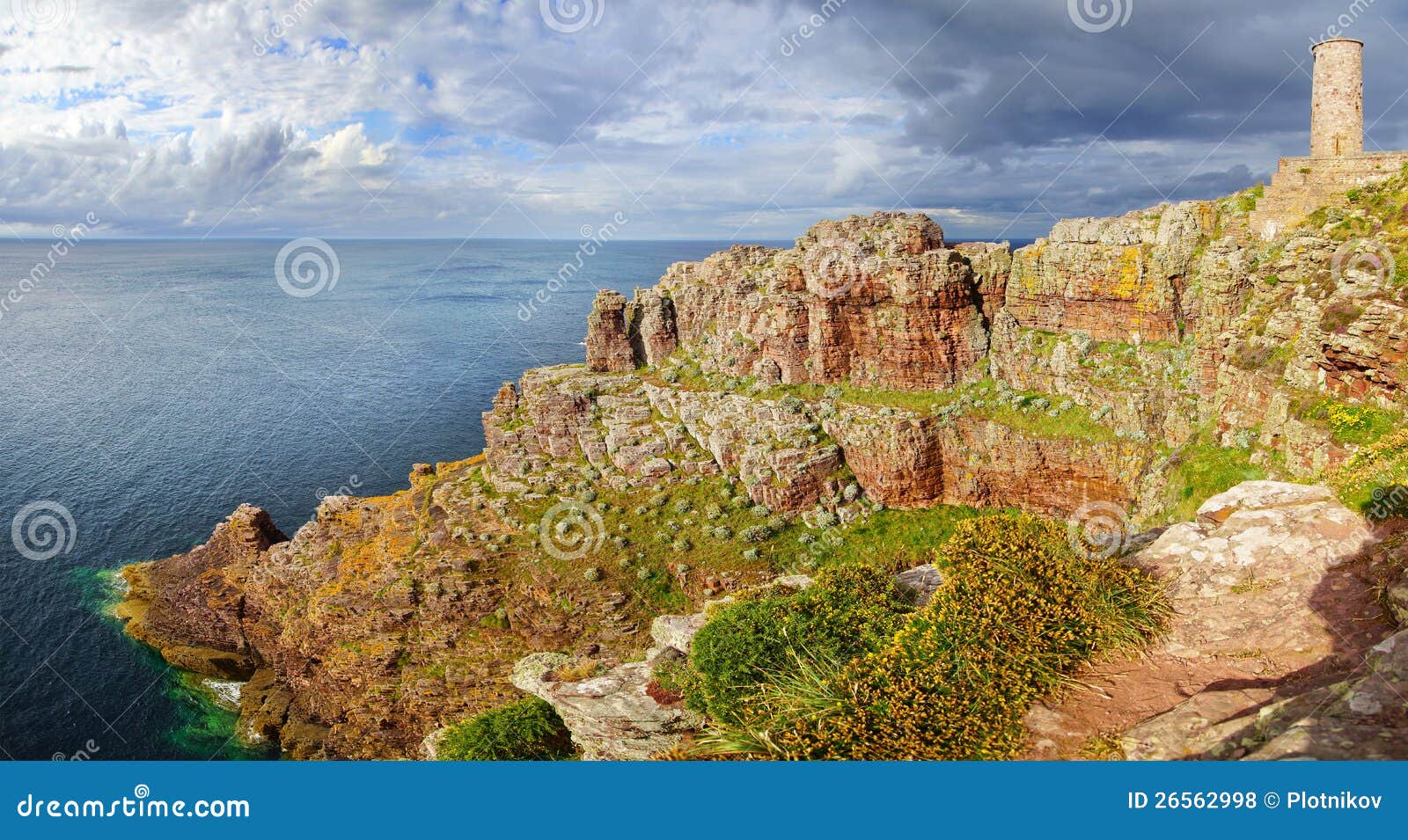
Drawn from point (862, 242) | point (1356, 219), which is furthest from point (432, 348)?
point (1356, 219)

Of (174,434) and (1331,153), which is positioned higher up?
(1331,153)

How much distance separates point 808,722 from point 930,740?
2.37 meters

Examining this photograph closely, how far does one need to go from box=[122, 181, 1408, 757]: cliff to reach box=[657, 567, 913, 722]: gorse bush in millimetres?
15785

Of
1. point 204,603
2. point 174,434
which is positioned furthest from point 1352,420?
point 174,434

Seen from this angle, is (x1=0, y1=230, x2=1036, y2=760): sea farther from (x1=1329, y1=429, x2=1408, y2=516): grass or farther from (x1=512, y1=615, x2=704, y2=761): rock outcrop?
(x1=1329, y1=429, x2=1408, y2=516): grass

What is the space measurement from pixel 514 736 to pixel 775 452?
2016 cm

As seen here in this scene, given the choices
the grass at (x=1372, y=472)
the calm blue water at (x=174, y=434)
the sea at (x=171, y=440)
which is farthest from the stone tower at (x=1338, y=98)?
the calm blue water at (x=174, y=434)

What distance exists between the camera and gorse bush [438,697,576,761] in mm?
30750

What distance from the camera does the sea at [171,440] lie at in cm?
4834

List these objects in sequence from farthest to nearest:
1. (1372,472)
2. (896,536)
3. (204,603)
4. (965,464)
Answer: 1. (204,603)
2. (965,464)
3. (896,536)
4. (1372,472)

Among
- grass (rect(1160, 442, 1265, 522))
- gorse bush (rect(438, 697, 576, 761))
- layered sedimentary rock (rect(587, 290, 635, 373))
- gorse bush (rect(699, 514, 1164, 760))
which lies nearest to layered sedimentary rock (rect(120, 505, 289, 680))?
gorse bush (rect(438, 697, 576, 761))

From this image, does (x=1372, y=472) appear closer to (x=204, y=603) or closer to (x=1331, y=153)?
(x=1331, y=153)

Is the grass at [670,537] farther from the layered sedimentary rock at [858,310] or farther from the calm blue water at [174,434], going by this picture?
the calm blue water at [174,434]

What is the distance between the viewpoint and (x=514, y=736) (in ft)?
102
